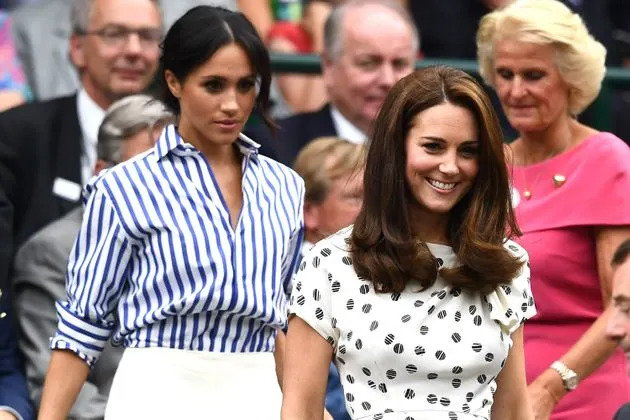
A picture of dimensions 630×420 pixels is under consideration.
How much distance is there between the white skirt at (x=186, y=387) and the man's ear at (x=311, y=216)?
155 cm

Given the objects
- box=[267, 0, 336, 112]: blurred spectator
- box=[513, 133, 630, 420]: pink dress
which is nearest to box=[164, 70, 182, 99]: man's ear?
box=[513, 133, 630, 420]: pink dress

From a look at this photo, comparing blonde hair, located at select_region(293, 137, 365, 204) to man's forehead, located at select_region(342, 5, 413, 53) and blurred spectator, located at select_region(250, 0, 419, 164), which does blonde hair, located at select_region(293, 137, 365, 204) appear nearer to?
blurred spectator, located at select_region(250, 0, 419, 164)

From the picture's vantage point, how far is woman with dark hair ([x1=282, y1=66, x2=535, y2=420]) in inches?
160

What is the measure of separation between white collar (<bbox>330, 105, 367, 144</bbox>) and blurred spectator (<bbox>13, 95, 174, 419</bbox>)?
1491 mm

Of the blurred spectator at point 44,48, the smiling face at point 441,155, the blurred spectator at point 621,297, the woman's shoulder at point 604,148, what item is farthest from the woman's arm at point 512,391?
the blurred spectator at point 44,48

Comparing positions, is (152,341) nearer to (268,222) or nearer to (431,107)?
(268,222)

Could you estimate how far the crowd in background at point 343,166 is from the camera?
5.20m

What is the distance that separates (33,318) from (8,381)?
262 mm

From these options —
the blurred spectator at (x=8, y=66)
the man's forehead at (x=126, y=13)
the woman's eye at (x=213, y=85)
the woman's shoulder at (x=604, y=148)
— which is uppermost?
the woman's eye at (x=213, y=85)

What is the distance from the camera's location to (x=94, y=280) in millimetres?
4691

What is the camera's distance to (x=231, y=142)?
4.83m

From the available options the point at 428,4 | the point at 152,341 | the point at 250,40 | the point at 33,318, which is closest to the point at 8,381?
the point at 33,318

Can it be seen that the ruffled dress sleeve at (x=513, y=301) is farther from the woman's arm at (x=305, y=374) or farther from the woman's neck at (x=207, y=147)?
the woman's neck at (x=207, y=147)

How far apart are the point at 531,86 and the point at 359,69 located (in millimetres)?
1967
